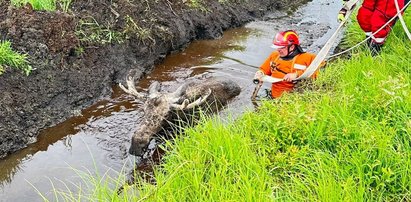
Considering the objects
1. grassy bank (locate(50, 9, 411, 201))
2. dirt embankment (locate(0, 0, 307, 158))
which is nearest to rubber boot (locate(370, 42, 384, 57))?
grassy bank (locate(50, 9, 411, 201))

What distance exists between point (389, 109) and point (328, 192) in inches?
57.9

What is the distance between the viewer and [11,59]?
260 inches

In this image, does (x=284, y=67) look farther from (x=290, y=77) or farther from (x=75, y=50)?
(x=75, y=50)

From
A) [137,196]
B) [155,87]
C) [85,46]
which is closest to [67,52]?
[85,46]

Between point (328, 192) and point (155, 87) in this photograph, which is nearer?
point (328, 192)

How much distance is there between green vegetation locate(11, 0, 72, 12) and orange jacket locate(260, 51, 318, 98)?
3.54 metres

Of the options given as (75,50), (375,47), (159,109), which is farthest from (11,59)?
(375,47)

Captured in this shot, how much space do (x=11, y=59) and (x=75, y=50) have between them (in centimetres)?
114

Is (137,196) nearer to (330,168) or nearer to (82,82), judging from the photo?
(330,168)

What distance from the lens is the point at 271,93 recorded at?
7.14 m

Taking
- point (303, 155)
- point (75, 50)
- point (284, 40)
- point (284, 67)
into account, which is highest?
point (75, 50)

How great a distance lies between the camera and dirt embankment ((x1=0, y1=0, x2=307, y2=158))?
6.39 m

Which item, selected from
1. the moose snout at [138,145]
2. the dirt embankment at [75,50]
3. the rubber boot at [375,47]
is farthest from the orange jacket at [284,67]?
the dirt embankment at [75,50]

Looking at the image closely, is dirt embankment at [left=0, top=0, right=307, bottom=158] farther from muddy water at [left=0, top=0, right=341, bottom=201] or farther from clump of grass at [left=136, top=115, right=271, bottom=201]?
clump of grass at [left=136, top=115, right=271, bottom=201]
